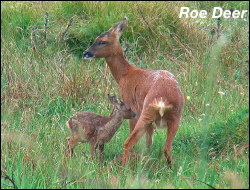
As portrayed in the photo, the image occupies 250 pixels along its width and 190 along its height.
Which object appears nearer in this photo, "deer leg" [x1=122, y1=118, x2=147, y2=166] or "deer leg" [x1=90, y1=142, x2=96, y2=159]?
"deer leg" [x1=122, y1=118, x2=147, y2=166]

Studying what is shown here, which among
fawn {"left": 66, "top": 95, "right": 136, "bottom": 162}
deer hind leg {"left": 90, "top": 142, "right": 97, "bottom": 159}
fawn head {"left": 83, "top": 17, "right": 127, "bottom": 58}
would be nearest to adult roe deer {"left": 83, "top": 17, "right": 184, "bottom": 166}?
fawn head {"left": 83, "top": 17, "right": 127, "bottom": 58}

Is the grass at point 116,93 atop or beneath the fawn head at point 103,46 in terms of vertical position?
beneath

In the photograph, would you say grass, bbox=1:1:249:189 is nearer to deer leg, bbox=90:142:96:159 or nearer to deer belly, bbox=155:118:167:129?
deer leg, bbox=90:142:96:159

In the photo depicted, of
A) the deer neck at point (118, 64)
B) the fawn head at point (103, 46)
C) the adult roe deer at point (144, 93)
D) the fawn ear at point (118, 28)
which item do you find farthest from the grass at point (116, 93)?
the fawn ear at point (118, 28)

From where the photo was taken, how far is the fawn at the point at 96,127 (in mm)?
6375

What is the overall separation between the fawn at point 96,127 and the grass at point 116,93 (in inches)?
6.0

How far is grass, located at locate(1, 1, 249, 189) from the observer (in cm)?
502

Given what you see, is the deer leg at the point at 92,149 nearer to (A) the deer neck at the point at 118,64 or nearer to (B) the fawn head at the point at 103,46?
(A) the deer neck at the point at 118,64

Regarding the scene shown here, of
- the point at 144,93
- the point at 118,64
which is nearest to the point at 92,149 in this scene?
the point at 144,93

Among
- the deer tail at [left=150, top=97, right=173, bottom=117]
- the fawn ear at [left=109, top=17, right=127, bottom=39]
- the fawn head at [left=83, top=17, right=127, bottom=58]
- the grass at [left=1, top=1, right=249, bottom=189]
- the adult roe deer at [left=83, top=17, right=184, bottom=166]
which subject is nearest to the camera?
the grass at [left=1, top=1, right=249, bottom=189]

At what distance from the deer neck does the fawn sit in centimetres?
61

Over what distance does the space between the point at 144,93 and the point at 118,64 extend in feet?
3.04

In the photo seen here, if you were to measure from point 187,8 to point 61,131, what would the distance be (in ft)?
17.3

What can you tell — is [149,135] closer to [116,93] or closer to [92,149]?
[92,149]
